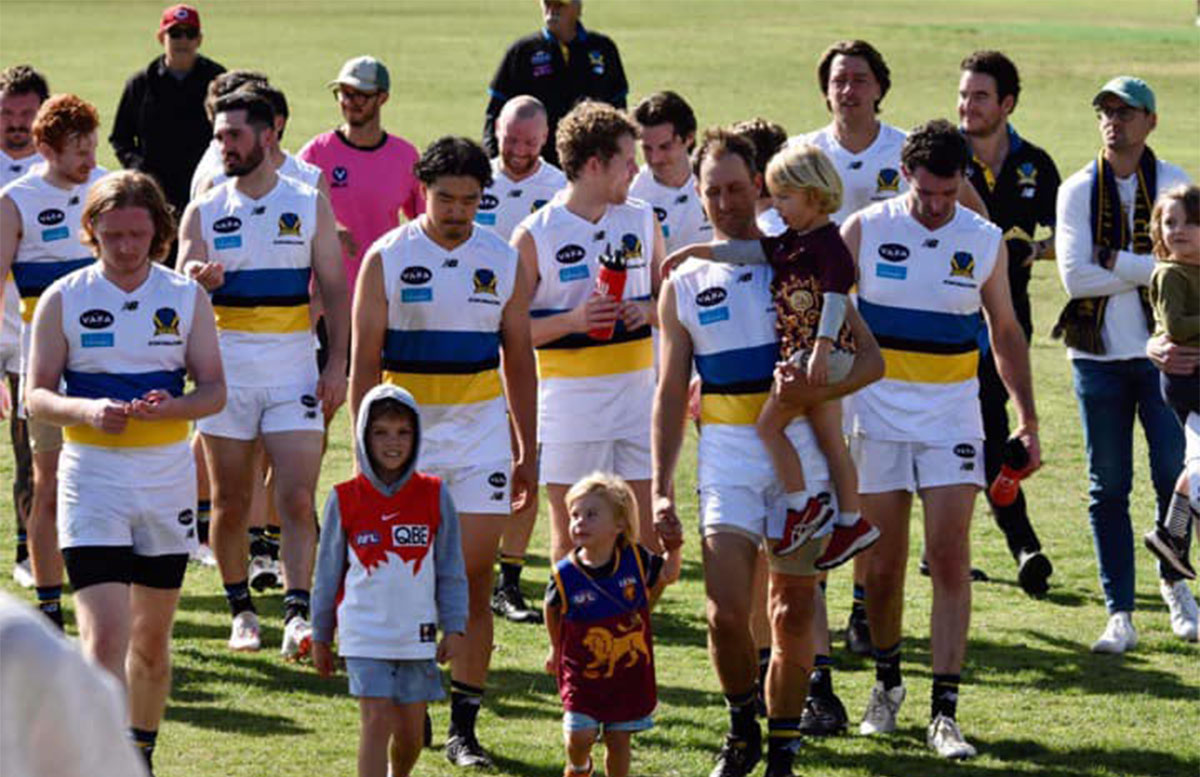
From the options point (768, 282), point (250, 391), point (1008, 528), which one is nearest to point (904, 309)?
point (768, 282)

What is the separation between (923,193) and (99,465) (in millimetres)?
3026

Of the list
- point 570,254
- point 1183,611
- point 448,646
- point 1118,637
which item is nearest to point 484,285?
point 570,254

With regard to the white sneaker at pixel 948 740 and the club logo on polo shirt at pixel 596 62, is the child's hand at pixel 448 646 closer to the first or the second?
the white sneaker at pixel 948 740

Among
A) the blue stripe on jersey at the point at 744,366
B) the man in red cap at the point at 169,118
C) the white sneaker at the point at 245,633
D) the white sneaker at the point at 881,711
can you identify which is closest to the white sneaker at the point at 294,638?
the white sneaker at the point at 245,633

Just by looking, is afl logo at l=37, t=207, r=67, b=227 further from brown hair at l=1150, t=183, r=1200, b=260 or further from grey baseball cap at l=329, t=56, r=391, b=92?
brown hair at l=1150, t=183, r=1200, b=260

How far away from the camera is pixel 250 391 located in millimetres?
8555

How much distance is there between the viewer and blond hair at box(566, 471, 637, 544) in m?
6.68

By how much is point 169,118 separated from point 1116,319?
6.41 meters

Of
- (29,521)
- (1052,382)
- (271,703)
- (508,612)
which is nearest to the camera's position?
(271,703)

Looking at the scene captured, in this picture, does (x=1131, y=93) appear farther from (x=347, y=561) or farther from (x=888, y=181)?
(x=347, y=561)

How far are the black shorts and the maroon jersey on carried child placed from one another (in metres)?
2.02

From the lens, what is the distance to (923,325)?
25.4ft

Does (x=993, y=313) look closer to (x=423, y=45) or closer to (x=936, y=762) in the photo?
(x=936, y=762)

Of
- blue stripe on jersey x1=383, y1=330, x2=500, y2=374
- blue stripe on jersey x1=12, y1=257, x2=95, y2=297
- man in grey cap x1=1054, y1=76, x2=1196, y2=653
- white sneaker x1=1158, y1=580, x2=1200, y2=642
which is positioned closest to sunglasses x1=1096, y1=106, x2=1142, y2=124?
man in grey cap x1=1054, y1=76, x2=1196, y2=653
